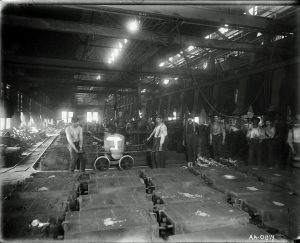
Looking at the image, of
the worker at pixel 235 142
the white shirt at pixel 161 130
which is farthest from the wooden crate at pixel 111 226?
the worker at pixel 235 142

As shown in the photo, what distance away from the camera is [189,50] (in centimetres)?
1143

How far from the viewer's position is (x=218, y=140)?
9930 millimetres

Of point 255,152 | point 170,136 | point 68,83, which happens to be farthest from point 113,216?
point 170,136

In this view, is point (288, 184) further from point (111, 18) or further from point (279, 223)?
point (111, 18)

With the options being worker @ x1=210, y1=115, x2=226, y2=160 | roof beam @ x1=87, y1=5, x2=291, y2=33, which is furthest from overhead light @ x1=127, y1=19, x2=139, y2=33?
worker @ x1=210, y1=115, x2=226, y2=160

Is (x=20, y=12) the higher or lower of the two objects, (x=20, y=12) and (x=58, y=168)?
the higher

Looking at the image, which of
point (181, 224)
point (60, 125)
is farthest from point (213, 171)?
point (60, 125)

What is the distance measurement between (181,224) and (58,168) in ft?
24.9

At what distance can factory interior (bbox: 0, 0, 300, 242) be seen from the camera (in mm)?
2621

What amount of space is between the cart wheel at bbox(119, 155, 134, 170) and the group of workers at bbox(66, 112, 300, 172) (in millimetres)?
176

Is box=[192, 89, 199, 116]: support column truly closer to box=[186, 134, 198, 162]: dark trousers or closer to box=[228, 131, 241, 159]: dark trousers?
box=[186, 134, 198, 162]: dark trousers

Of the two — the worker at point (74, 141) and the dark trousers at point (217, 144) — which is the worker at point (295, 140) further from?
the worker at point (74, 141)

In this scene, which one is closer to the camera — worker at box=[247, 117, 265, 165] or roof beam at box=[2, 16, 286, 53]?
roof beam at box=[2, 16, 286, 53]

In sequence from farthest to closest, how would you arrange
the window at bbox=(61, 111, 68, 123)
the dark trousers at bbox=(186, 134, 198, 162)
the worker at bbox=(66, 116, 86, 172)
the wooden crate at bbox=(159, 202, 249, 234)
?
the window at bbox=(61, 111, 68, 123) < the dark trousers at bbox=(186, 134, 198, 162) < the worker at bbox=(66, 116, 86, 172) < the wooden crate at bbox=(159, 202, 249, 234)
